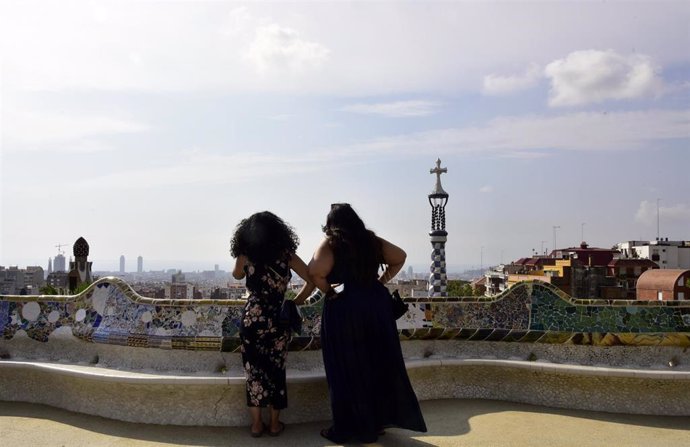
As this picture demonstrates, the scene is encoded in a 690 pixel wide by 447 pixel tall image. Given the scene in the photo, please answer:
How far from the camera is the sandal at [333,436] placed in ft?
14.9

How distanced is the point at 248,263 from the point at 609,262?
50862mm

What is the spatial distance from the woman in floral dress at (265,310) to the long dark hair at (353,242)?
1.23 ft

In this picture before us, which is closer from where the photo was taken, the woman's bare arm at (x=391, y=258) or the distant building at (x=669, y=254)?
the woman's bare arm at (x=391, y=258)

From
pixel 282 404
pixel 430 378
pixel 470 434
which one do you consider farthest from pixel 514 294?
pixel 282 404

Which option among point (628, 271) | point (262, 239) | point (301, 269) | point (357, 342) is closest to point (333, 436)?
point (357, 342)

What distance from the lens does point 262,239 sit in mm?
4773

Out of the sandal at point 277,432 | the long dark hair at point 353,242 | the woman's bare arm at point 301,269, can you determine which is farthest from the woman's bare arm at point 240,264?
the sandal at point 277,432

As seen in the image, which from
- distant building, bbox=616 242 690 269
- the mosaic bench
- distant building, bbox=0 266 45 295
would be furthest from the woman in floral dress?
distant building, bbox=0 266 45 295

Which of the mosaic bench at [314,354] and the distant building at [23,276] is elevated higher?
the mosaic bench at [314,354]

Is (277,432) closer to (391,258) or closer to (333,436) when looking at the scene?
(333,436)

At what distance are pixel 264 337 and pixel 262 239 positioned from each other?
777mm

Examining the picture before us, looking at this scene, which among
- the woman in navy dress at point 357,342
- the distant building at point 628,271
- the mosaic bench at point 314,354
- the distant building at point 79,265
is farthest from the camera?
the distant building at point 628,271

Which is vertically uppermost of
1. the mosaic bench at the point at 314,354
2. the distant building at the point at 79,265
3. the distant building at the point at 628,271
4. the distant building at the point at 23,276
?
the distant building at the point at 79,265

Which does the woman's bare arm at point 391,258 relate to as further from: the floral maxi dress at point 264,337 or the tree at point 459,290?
the tree at point 459,290
